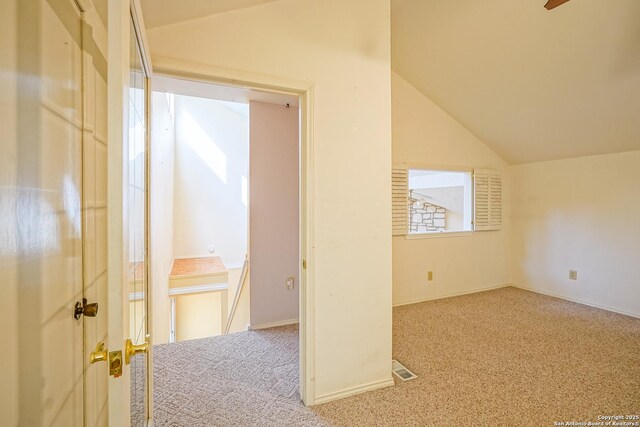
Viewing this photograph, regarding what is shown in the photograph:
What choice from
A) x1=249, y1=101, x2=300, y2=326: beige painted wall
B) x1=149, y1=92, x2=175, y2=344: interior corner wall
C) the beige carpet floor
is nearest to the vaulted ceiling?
x1=249, y1=101, x2=300, y2=326: beige painted wall

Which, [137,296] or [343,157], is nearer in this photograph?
[137,296]

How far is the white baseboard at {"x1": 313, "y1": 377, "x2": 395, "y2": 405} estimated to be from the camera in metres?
1.81

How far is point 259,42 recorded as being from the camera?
5.47 ft

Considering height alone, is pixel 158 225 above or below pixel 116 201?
below

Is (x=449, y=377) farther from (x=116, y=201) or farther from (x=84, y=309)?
(x=116, y=201)

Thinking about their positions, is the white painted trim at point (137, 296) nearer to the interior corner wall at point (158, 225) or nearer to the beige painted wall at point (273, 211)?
the interior corner wall at point (158, 225)

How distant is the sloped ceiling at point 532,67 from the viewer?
7.48ft

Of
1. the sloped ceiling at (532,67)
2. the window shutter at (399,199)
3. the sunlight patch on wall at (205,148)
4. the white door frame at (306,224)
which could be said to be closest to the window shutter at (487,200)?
the sloped ceiling at (532,67)

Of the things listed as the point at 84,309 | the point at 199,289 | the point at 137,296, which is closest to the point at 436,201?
the point at 199,289

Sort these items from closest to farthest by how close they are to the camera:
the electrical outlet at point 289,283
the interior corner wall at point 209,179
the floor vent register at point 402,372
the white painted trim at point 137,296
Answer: the white painted trim at point 137,296
the floor vent register at point 402,372
the electrical outlet at point 289,283
the interior corner wall at point 209,179

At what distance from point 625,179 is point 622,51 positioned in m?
1.68

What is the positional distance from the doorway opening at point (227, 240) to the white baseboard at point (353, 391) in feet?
0.71

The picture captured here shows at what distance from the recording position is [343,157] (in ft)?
6.07

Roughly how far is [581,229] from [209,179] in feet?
20.6
